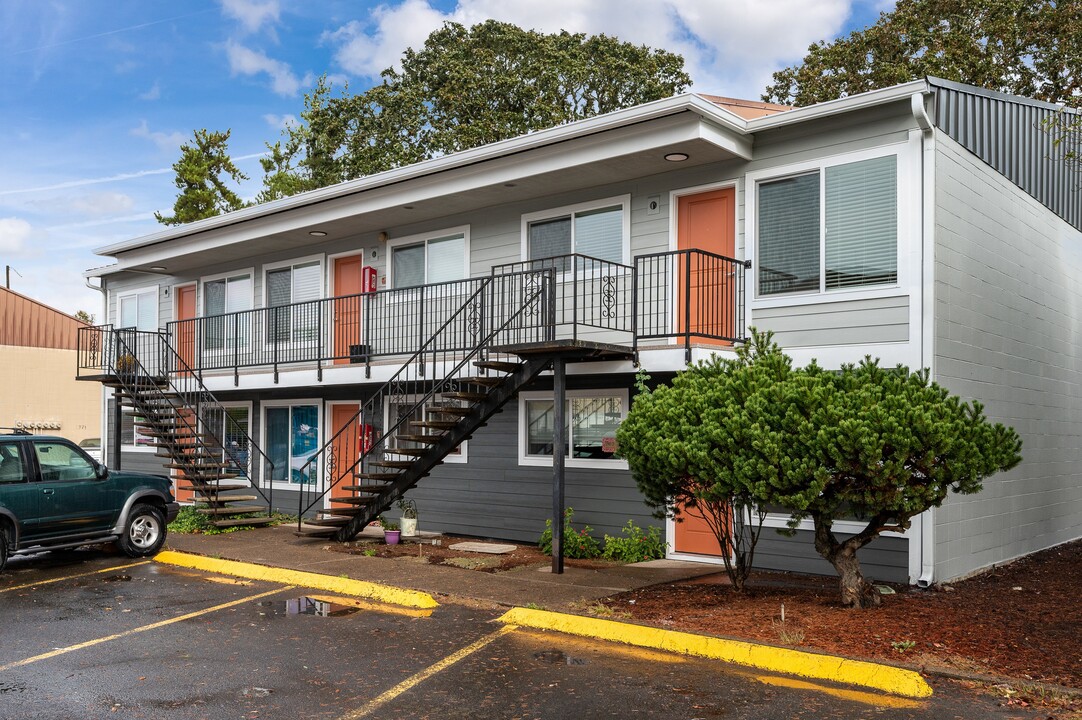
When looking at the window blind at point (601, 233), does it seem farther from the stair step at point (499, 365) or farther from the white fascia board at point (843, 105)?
the white fascia board at point (843, 105)

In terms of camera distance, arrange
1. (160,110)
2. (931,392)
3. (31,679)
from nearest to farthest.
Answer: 1. (31,679)
2. (931,392)
3. (160,110)

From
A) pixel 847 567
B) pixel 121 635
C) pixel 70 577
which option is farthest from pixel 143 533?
pixel 847 567

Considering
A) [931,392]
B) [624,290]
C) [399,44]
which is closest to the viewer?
[931,392]

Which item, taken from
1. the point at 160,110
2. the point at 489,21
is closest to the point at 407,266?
the point at 160,110

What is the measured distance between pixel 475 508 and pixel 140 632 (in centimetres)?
700

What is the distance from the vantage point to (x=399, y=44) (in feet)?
109

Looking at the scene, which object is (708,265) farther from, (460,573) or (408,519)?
(408,519)

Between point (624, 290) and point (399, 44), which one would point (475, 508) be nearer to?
point (624, 290)

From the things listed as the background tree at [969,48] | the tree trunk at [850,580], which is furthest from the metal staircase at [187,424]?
the background tree at [969,48]

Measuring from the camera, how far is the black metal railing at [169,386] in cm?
1720

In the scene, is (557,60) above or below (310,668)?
above

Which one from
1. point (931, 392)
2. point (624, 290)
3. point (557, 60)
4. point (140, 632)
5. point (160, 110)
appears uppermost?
point (557, 60)

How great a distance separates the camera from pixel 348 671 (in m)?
6.83

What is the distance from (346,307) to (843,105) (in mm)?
9301
